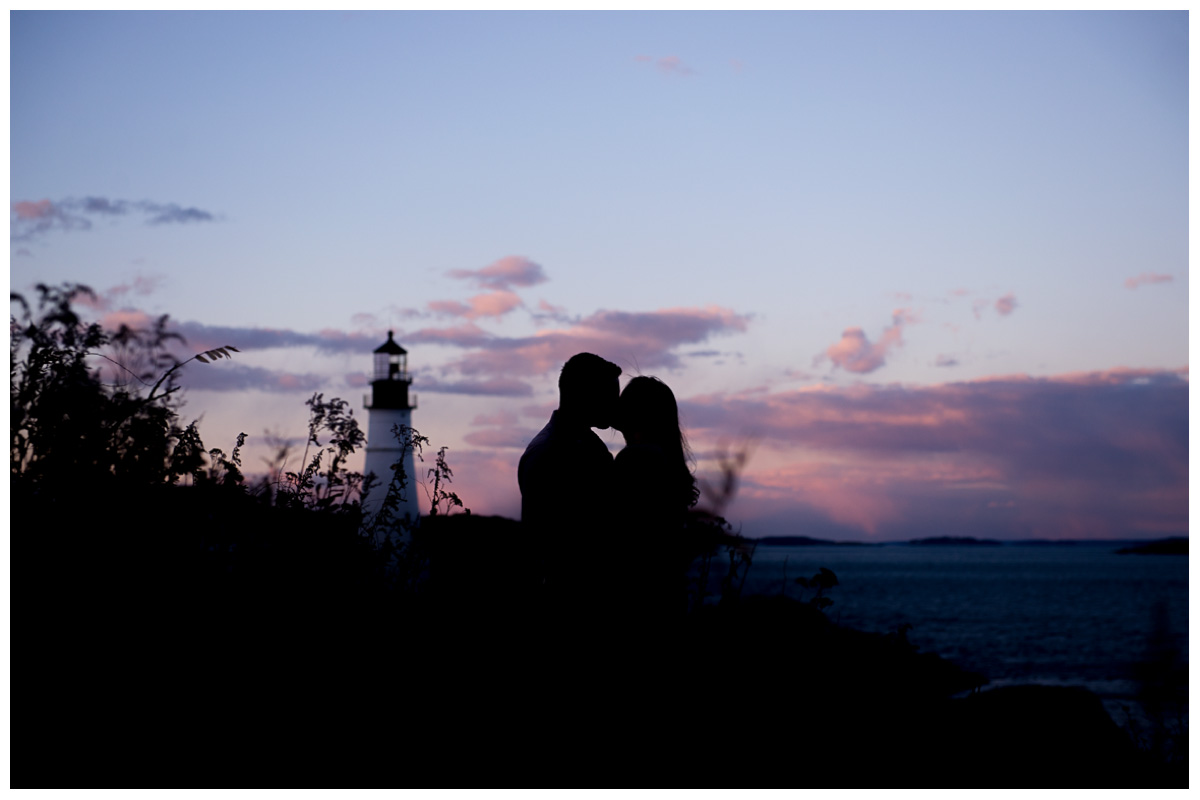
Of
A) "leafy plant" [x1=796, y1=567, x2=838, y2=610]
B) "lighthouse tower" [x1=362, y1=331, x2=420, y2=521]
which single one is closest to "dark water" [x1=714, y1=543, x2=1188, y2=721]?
"leafy plant" [x1=796, y1=567, x2=838, y2=610]

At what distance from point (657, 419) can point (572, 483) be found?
60 cm

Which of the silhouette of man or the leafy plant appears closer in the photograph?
the silhouette of man

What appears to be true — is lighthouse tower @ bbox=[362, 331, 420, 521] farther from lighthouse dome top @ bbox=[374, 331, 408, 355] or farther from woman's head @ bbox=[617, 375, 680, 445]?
woman's head @ bbox=[617, 375, 680, 445]

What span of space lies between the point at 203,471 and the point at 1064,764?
4.45 m

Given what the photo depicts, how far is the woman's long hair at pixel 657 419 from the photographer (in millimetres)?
4691

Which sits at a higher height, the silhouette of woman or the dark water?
the silhouette of woman

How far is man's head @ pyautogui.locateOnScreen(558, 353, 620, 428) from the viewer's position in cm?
448

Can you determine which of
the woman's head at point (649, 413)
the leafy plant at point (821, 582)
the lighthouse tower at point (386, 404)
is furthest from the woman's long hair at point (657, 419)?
the lighthouse tower at point (386, 404)

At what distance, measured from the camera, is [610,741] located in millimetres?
4102

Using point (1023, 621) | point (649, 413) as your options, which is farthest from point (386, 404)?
point (1023, 621)

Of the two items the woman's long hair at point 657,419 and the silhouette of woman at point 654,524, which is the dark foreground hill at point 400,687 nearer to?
the silhouette of woman at point 654,524

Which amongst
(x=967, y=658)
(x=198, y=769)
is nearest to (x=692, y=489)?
(x=198, y=769)

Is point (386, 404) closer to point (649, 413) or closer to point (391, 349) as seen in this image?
point (391, 349)
